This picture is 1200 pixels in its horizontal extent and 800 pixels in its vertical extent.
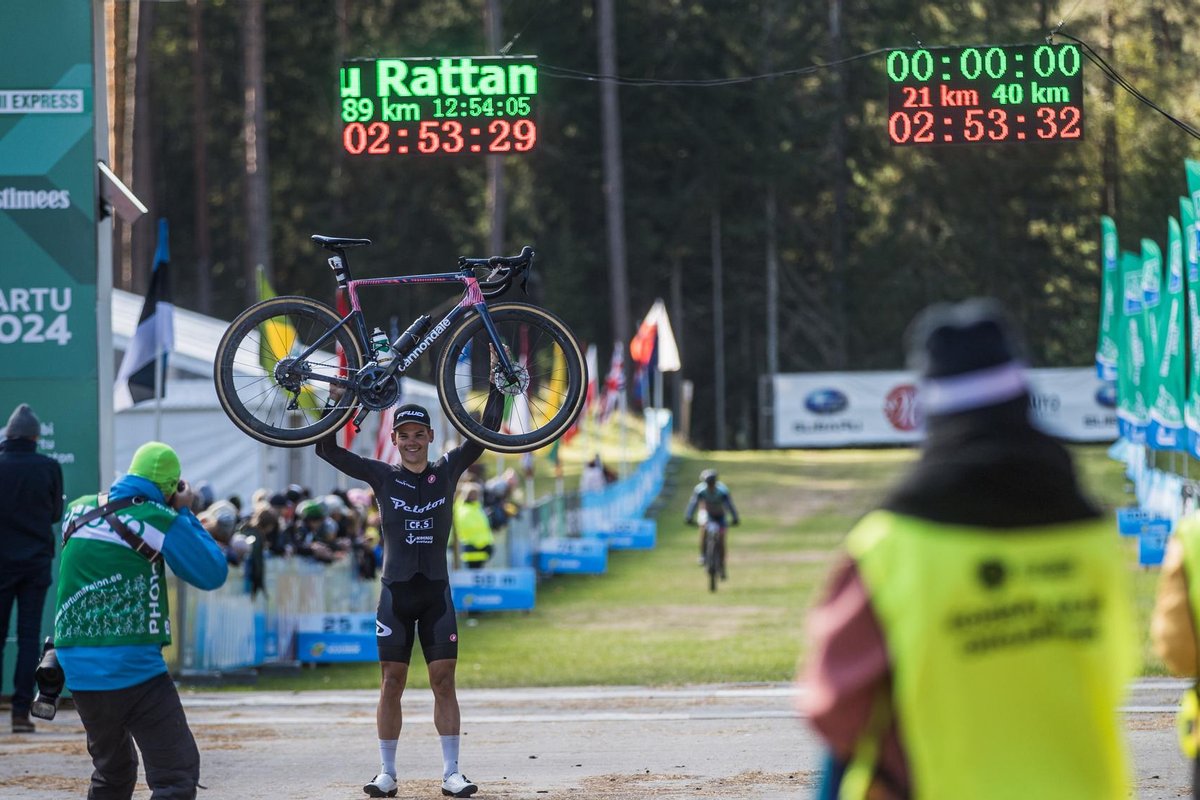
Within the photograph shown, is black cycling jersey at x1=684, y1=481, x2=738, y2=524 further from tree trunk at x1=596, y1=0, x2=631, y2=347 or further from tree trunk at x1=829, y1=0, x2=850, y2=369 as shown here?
tree trunk at x1=829, y1=0, x2=850, y2=369

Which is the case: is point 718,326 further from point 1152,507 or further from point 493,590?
point 493,590

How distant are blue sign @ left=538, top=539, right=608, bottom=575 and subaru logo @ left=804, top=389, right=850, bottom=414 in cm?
2390

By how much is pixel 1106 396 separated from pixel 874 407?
21.6 ft

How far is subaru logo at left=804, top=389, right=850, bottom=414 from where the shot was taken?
50.9 m

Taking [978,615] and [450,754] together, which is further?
[450,754]

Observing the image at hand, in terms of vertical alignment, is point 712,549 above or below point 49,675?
below

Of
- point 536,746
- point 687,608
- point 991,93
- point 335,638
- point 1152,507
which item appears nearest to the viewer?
point 536,746

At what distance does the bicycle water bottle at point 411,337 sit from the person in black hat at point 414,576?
36cm

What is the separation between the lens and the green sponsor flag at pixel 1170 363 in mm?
19469

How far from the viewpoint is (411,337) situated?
29.8ft

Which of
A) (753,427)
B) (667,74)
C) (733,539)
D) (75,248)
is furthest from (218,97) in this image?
(75,248)

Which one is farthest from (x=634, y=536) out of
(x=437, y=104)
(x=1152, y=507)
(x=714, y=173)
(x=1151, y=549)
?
(x=714, y=173)

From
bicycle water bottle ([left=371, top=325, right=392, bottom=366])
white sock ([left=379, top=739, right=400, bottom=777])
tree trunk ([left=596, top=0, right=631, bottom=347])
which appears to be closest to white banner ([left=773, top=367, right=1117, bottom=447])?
tree trunk ([left=596, top=0, right=631, bottom=347])

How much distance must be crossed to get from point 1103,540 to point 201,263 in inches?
Answer: 2078
